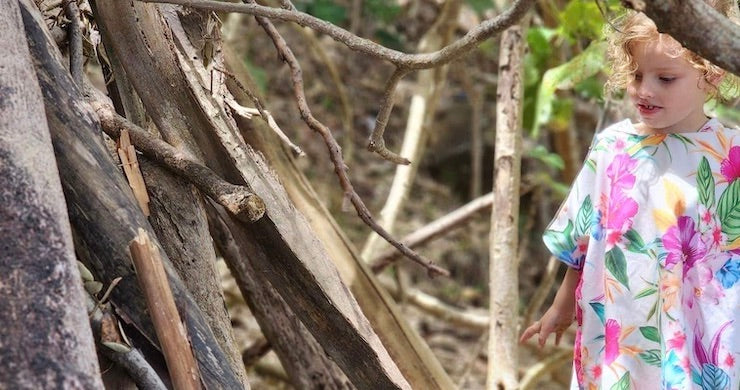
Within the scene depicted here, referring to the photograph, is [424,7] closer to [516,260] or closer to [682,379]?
[516,260]

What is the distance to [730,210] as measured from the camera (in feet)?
5.34

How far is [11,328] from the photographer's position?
1.06 m

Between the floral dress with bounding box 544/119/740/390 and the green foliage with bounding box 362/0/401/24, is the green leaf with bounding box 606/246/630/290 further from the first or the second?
the green foliage with bounding box 362/0/401/24

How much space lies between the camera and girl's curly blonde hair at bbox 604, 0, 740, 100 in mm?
1557

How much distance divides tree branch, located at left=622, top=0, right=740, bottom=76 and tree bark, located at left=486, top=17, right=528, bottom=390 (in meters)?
1.33

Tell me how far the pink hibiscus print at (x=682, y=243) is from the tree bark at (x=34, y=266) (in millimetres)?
965

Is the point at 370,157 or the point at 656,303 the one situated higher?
the point at 656,303

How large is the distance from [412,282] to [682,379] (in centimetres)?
345

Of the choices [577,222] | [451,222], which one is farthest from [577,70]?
[577,222]

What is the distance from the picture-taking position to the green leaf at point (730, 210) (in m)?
1.63

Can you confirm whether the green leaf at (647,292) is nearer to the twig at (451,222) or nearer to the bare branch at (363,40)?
the bare branch at (363,40)

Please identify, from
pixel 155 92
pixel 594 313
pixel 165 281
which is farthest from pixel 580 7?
pixel 165 281

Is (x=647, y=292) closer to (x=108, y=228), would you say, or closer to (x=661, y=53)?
(x=661, y=53)

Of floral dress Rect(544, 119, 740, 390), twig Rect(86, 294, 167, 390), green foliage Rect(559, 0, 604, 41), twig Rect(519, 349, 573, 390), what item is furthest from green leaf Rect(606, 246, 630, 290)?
twig Rect(519, 349, 573, 390)
